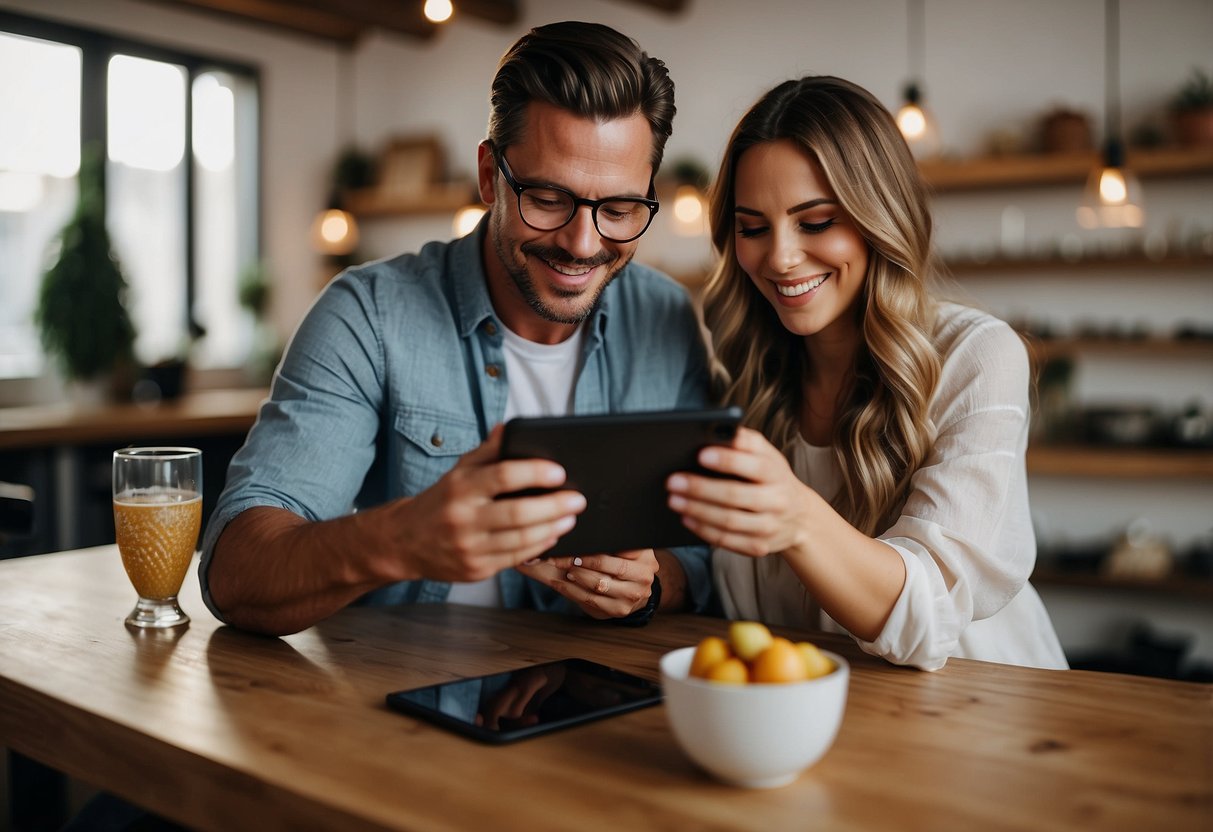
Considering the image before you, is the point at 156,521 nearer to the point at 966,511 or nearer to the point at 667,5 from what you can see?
the point at 966,511

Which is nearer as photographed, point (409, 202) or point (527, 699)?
point (527, 699)

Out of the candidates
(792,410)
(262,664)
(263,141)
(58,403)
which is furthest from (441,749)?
(263,141)

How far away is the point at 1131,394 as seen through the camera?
175 inches

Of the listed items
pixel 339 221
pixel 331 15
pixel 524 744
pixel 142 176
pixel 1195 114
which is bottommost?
pixel 524 744

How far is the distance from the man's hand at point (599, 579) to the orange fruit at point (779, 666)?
1.75 ft

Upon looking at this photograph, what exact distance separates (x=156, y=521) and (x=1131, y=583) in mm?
3837

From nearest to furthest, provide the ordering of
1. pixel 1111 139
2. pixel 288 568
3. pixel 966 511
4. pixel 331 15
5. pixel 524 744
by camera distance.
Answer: pixel 524 744 < pixel 288 568 < pixel 966 511 < pixel 1111 139 < pixel 331 15

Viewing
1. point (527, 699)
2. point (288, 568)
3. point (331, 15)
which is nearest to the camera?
point (527, 699)

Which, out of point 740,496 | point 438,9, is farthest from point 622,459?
point 438,9

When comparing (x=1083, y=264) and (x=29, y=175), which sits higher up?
(x=29, y=175)

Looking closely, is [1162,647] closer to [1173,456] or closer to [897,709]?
[1173,456]

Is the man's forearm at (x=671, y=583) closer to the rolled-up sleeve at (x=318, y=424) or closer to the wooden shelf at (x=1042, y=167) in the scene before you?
the rolled-up sleeve at (x=318, y=424)

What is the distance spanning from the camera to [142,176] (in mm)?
5664

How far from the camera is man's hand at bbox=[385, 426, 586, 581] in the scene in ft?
3.48
